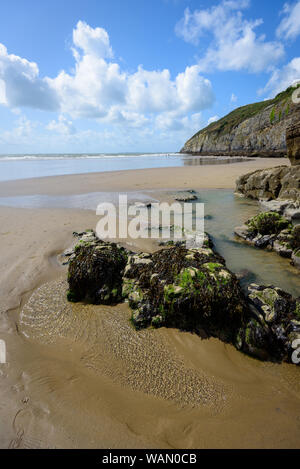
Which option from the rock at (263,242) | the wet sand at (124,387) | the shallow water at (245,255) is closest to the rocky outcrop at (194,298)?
the wet sand at (124,387)

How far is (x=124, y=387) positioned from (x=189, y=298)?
145 centimetres

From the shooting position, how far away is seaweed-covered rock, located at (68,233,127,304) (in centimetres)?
403

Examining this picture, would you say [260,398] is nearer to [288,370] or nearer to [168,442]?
[288,370]

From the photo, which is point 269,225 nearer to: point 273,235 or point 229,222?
point 273,235

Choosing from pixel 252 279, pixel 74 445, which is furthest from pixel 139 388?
pixel 252 279

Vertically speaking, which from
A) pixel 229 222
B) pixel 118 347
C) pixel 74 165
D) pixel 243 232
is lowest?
pixel 118 347

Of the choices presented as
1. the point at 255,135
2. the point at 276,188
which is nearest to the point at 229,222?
the point at 276,188

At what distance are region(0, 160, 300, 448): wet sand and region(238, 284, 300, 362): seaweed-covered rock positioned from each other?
176 millimetres

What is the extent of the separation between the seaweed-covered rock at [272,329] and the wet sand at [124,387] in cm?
18

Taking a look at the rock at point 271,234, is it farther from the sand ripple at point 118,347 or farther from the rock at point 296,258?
the sand ripple at point 118,347

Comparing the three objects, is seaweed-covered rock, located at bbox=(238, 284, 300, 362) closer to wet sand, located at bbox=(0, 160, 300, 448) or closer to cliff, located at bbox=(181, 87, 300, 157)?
wet sand, located at bbox=(0, 160, 300, 448)

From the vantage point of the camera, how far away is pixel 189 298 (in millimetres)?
3295

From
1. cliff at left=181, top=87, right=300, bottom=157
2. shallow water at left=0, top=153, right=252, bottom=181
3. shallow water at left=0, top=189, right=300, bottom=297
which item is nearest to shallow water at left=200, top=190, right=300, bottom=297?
shallow water at left=0, top=189, right=300, bottom=297

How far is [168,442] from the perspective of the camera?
80.3 inches
